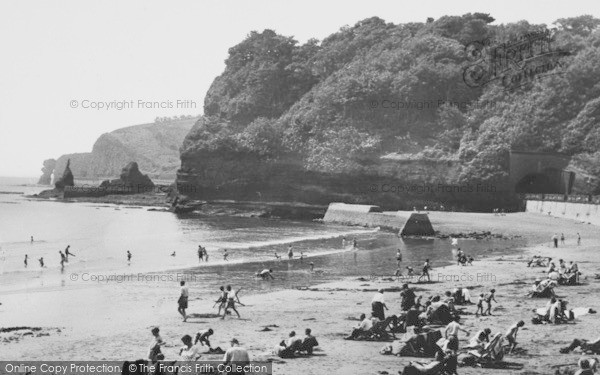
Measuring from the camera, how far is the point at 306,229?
7094cm

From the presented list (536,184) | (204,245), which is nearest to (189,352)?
(204,245)

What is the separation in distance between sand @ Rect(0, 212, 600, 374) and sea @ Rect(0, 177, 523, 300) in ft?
Result: 11.1

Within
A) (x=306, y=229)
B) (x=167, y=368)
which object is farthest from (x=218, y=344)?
(x=306, y=229)

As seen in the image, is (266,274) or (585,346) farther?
(266,274)

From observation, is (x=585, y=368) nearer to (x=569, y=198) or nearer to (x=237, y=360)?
(x=237, y=360)

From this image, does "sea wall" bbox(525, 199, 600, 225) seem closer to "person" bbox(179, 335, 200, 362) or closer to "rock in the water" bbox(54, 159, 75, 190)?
"person" bbox(179, 335, 200, 362)

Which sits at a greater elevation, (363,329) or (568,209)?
(568,209)

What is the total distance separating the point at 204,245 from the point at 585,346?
41427mm

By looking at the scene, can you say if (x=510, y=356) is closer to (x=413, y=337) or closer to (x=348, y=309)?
(x=413, y=337)

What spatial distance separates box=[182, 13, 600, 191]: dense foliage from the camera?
7556 centimetres

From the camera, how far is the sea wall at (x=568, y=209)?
5788 cm

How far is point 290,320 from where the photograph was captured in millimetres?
22750

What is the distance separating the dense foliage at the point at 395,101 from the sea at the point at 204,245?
17154mm

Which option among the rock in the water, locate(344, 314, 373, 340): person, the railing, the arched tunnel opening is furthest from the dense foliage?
locate(344, 314, 373, 340): person
